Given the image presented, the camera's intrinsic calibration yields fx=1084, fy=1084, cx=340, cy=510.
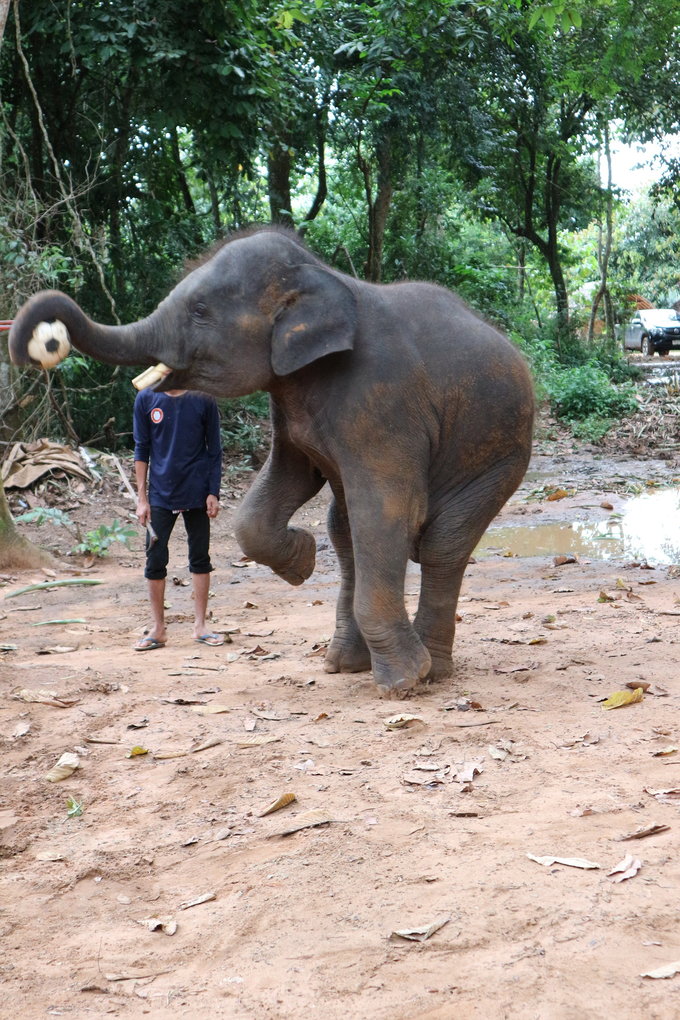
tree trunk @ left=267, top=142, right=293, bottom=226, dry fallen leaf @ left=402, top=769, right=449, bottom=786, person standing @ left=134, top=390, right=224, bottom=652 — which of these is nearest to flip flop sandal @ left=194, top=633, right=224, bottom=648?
person standing @ left=134, top=390, right=224, bottom=652

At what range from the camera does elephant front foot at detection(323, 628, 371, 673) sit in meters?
5.88

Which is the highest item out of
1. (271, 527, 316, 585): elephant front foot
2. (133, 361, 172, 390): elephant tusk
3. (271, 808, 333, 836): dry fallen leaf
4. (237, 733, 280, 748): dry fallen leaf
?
(133, 361, 172, 390): elephant tusk

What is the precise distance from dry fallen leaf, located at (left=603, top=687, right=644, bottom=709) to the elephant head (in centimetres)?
200

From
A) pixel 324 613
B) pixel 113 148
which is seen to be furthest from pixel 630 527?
pixel 113 148

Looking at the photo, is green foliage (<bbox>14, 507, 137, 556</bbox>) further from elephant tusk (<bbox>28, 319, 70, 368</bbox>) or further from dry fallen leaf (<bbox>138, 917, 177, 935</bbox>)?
dry fallen leaf (<bbox>138, 917, 177, 935</bbox>)

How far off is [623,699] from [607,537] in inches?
219

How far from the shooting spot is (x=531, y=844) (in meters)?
3.42

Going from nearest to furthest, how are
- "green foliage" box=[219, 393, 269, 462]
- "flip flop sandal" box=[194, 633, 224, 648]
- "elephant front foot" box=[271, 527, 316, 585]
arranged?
"elephant front foot" box=[271, 527, 316, 585] → "flip flop sandal" box=[194, 633, 224, 648] → "green foliage" box=[219, 393, 269, 462]

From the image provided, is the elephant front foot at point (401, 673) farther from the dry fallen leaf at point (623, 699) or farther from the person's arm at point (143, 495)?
the person's arm at point (143, 495)

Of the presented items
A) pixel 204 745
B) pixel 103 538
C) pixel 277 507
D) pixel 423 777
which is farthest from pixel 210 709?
pixel 103 538

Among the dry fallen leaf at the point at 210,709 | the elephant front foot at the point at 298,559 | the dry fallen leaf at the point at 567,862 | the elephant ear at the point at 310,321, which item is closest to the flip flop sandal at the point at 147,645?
the elephant front foot at the point at 298,559

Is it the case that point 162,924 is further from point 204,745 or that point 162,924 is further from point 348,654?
point 348,654

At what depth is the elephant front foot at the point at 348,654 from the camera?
232 inches

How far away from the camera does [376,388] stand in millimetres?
5105
